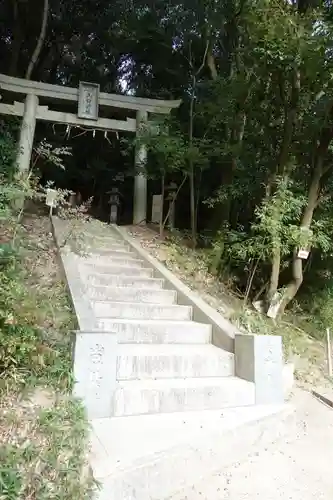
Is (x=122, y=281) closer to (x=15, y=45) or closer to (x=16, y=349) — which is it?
(x=16, y=349)

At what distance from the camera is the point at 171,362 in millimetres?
3283

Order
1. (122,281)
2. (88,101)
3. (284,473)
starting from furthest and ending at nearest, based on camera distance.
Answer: (88,101) → (122,281) → (284,473)

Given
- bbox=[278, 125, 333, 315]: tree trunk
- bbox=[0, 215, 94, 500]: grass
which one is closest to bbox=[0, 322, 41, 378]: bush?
bbox=[0, 215, 94, 500]: grass

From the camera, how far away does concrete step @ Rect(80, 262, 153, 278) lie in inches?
198

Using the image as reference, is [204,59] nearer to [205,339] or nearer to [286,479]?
[205,339]

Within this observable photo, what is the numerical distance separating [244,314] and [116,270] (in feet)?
6.11

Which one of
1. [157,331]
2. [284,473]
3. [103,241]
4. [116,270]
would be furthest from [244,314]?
[103,241]

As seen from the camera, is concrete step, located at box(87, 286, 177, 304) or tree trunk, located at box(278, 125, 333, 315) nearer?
concrete step, located at box(87, 286, 177, 304)

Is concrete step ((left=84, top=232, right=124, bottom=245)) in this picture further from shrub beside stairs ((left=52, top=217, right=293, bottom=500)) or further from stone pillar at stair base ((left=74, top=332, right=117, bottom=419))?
stone pillar at stair base ((left=74, top=332, right=117, bottom=419))

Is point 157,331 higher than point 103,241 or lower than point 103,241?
lower

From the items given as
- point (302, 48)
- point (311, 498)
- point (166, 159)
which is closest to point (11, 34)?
point (166, 159)

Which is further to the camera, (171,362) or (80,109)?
(80,109)

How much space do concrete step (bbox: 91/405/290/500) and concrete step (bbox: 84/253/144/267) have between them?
2901 mm

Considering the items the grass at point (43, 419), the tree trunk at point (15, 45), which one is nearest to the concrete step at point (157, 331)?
the grass at point (43, 419)
